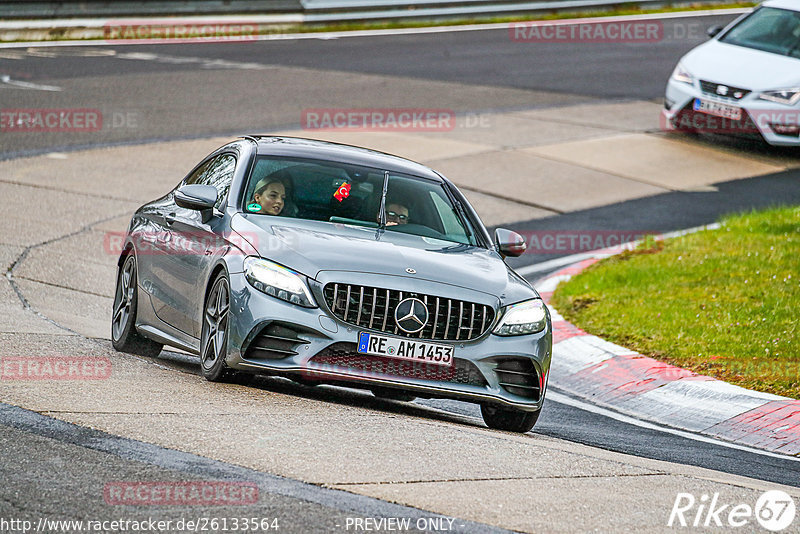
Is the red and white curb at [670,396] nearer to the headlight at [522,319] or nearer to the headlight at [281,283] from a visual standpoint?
the headlight at [522,319]

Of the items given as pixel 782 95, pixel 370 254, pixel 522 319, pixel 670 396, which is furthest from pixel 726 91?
pixel 370 254

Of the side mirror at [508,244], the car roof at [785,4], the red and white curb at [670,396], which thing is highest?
the side mirror at [508,244]

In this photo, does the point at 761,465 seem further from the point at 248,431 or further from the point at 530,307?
the point at 248,431

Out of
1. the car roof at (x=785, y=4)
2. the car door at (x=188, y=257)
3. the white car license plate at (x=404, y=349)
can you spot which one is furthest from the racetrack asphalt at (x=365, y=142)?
the car roof at (x=785, y=4)

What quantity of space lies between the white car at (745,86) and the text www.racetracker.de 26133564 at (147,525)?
15195 mm

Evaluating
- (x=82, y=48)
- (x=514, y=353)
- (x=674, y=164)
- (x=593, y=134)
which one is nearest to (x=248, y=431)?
(x=514, y=353)

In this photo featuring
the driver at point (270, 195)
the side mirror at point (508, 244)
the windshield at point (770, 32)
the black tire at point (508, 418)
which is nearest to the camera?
the black tire at point (508, 418)

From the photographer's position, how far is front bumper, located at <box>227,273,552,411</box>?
7266 millimetres

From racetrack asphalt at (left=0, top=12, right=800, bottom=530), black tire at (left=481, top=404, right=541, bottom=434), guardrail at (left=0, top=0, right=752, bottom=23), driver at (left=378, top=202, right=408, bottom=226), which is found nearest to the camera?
racetrack asphalt at (left=0, top=12, right=800, bottom=530)

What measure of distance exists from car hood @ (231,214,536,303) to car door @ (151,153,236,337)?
301mm

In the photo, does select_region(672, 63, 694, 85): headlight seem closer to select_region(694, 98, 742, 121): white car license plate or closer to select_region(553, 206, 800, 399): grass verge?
select_region(694, 98, 742, 121): white car license plate

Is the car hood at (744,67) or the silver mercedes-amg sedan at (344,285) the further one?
the car hood at (744,67)

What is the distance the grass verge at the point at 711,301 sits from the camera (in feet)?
32.9

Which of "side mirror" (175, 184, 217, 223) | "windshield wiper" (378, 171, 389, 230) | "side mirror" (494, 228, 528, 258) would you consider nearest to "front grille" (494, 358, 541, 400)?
"side mirror" (494, 228, 528, 258)
